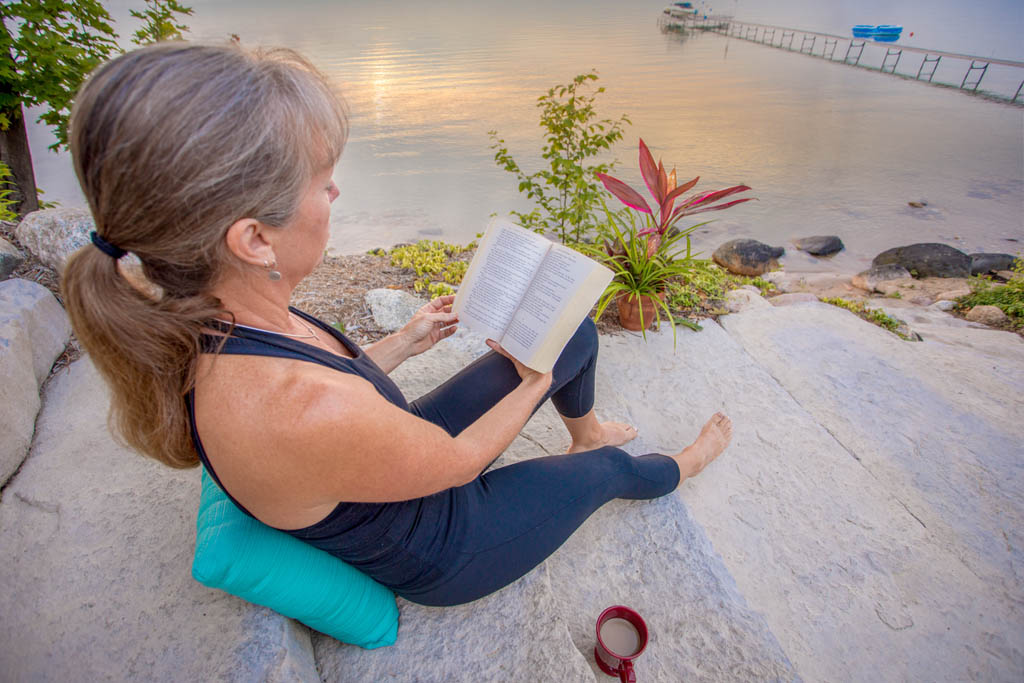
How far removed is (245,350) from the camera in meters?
1.01

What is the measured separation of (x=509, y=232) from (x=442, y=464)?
2.79ft

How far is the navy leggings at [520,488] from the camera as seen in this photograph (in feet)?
4.65

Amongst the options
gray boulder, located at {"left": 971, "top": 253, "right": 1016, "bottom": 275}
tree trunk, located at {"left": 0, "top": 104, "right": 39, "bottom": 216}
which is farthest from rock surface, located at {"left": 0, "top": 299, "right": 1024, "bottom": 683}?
gray boulder, located at {"left": 971, "top": 253, "right": 1016, "bottom": 275}

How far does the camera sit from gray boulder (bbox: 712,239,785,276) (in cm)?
635

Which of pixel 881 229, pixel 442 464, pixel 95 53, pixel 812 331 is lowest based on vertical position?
pixel 881 229

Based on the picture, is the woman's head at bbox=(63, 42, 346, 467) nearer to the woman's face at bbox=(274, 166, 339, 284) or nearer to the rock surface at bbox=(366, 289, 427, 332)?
the woman's face at bbox=(274, 166, 339, 284)

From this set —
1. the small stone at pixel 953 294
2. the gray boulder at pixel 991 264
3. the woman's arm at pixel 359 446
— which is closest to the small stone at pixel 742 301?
the small stone at pixel 953 294

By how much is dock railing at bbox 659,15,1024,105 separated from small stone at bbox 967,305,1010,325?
558 inches

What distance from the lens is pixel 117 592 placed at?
4.58ft

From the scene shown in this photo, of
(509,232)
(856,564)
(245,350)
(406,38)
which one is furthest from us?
(406,38)

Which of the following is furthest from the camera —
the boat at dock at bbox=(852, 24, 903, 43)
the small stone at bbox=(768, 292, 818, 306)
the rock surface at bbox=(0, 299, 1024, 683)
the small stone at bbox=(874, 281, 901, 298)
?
the boat at dock at bbox=(852, 24, 903, 43)

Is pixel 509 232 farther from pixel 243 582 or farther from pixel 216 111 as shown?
pixel 243 582

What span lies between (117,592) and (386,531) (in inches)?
33.6

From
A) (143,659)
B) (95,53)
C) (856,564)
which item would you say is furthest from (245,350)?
(95,53)
